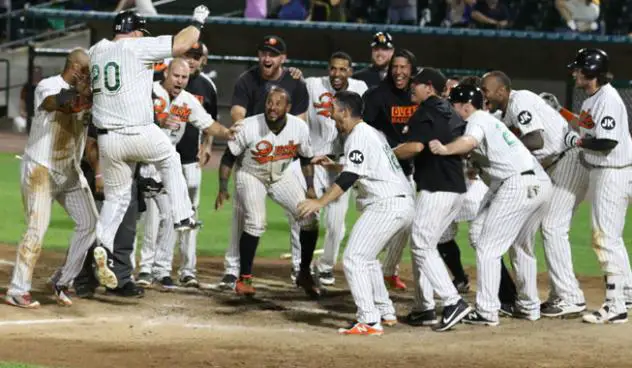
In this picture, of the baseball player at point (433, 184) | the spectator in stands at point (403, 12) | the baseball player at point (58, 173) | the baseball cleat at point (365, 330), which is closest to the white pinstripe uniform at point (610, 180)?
the baseball player at point (433, 184)

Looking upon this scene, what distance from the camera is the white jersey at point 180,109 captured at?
10875 mm

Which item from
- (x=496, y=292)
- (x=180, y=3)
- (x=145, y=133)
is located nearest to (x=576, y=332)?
(x=496, y=292)

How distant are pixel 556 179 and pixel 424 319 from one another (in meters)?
1.64

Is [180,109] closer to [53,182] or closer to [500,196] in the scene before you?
[53,182]

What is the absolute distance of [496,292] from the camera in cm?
961

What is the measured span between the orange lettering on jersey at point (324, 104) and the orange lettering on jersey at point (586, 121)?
2775mm

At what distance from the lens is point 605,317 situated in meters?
9.80

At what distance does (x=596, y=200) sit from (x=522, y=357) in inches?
75.1

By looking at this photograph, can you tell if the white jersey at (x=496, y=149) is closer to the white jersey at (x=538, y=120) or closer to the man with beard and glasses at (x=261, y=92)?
the white jersey at (x=538, y=120)

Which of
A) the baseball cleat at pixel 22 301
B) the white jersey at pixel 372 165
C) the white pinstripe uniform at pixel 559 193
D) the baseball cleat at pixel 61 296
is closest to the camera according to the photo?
the white jersey at pixel 372 165

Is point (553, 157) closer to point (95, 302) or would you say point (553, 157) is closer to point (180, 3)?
point (95, 302)

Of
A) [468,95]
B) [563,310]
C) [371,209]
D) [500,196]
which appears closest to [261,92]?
[371,209]

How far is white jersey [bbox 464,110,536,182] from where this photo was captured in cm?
945

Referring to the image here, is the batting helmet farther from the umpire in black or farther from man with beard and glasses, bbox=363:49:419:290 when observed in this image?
the umpire in black
